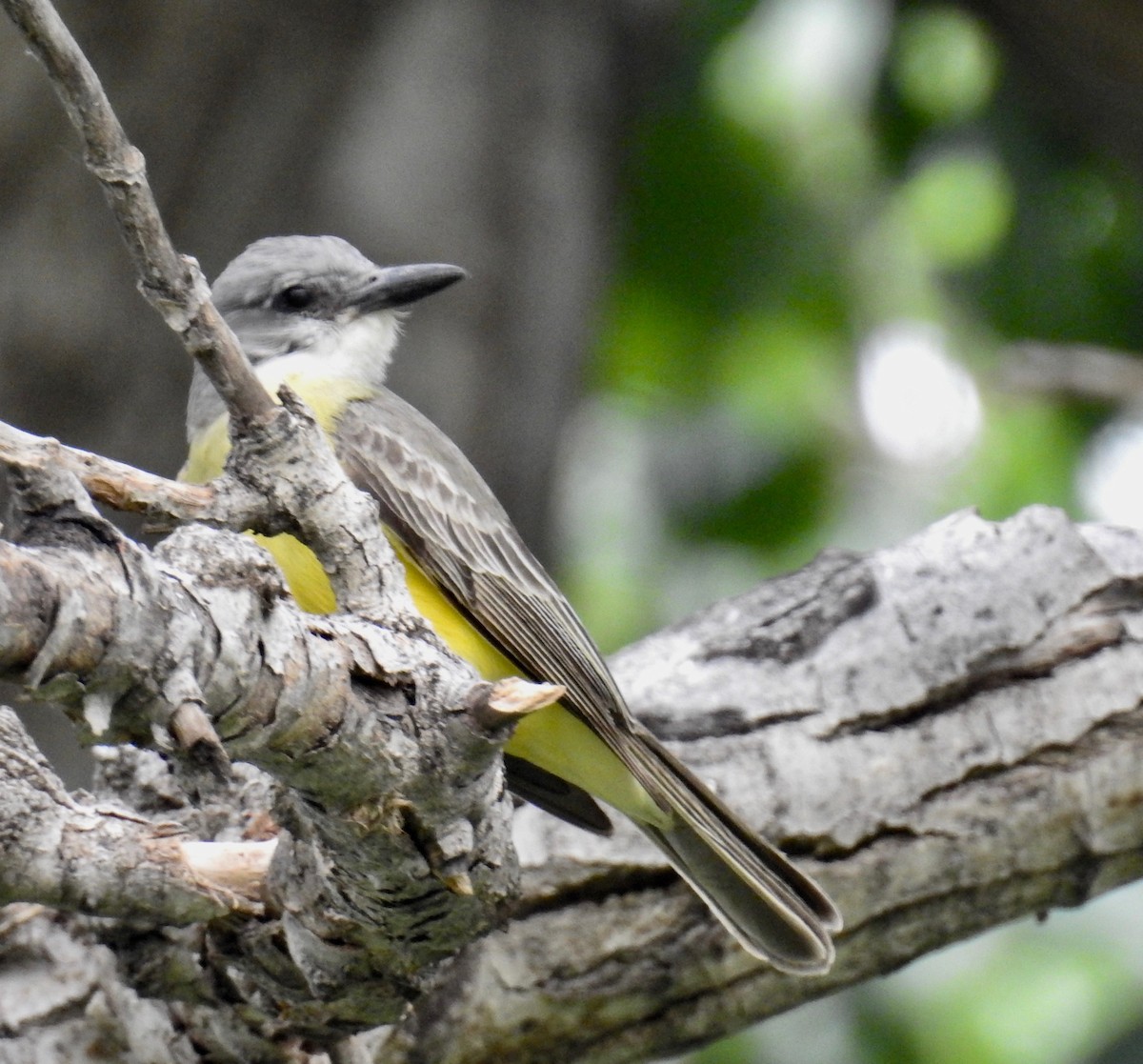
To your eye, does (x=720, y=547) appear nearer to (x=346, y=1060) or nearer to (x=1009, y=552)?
(x=1009, y=552)

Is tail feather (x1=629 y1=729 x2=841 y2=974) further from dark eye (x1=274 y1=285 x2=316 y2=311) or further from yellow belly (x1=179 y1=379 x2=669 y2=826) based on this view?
dark eye (x1=274 y1=285 x2=316 y2=311)

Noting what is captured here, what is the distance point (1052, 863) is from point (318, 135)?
3570 millimetres

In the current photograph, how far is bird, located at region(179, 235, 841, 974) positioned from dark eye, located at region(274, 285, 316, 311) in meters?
0.07

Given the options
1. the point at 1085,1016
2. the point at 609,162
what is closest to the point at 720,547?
the point at 609,162

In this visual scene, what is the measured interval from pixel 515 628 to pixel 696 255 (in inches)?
126

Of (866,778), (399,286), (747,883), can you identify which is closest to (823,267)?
A: (399,286)

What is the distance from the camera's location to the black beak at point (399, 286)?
461cm

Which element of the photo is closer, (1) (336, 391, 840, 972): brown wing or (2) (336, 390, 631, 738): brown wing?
(1) (336, 391, 840, 972): brown wing

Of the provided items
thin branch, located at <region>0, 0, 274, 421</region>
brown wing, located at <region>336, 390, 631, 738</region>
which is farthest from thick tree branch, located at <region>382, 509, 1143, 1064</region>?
thin branch, located at <region>0, 0, 274, 421</region>

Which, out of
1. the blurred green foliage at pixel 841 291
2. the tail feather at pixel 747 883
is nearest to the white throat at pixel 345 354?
the tail feather at pixel 747 883

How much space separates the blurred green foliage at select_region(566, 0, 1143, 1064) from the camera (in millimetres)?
6562

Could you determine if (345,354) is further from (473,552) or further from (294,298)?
(473,552)

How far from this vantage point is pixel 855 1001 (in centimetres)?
583

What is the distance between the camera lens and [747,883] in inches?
151
